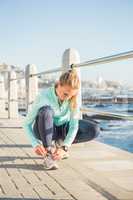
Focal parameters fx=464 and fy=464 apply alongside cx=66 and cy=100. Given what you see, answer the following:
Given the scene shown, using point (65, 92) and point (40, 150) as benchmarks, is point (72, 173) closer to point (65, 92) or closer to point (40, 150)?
point (40, 150)

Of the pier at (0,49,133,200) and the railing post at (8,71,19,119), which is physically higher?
the railing post at (8,71,19,119)

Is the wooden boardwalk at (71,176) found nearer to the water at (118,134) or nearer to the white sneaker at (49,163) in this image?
the white sneaker at (49,163)

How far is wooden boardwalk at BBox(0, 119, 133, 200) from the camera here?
8.71 feet

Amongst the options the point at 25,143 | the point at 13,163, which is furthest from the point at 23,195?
the point at 25,143

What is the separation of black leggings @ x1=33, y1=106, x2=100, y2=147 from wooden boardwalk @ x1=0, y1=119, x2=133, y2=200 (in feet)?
0.69

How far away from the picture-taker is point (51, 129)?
337 centimetres

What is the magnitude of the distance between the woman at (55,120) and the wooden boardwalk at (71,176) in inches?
6.0

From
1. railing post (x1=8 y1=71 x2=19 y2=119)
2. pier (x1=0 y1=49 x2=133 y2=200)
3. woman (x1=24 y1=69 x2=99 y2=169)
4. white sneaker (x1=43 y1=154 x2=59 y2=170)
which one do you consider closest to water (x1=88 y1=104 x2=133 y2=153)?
pier (x1=0 y1=49 x2=133 y2=200)

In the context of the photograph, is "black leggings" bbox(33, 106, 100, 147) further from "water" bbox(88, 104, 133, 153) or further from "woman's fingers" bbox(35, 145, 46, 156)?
"water" bbox(88, 104, 133, 153)

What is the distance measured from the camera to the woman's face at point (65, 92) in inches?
125

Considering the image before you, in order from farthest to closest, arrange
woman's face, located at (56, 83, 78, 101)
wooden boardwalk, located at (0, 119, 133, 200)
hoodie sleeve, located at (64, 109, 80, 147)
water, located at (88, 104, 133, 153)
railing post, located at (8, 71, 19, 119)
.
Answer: railing post, located at (8, 71, 19, 119), water, located at (88, 104, 133, 153), hoodie sleeve, located at (64, 109, 80, 147), woman's face, located at (56, 83, 78, 101), wooden boardwalk, located at (0, 119, 133, 200)

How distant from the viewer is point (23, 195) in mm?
2604

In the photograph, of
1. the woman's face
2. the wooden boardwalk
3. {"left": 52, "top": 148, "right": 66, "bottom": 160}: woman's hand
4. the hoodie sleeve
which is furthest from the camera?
the hoodie sleeve

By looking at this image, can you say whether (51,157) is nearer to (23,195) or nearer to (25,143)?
(23,195)
